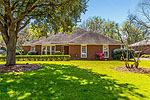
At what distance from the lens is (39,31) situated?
13469 millimetres

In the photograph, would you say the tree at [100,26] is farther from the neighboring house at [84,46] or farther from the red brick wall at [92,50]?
the red brick wall at [92,50]

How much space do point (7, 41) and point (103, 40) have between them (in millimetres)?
16388

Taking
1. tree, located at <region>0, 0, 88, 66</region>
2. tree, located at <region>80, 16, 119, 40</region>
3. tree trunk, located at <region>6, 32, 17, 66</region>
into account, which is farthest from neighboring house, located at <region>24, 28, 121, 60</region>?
tree, located at <region>80, 16, 119, 40</region>

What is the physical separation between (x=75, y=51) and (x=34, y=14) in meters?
10.3

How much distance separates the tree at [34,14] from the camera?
8.75 metres

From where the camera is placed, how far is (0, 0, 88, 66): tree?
8750 mm

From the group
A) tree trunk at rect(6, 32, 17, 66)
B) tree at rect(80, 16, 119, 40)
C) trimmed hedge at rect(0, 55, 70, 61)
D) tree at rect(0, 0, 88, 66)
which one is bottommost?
trimmed hedge at rect(0, 55, 70, 61)

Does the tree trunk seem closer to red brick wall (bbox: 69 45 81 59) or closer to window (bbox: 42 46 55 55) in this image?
red brick wall (bbox: 69 45 81 59)

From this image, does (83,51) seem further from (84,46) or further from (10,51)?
(10,51)

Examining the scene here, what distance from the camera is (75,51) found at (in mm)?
19500

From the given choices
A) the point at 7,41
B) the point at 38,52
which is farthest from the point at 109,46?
the point at 7,41

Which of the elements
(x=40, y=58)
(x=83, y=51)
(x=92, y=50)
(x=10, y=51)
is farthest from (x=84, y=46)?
(x=10, y=51)

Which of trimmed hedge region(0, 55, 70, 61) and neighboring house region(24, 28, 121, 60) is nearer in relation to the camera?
trimmed hedge region(0, 55, 70, 61)

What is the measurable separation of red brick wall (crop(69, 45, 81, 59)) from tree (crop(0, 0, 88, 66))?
24.0 ft
